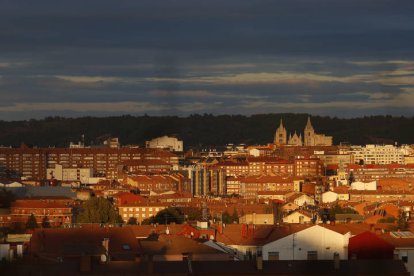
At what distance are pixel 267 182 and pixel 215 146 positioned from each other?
6567 cm

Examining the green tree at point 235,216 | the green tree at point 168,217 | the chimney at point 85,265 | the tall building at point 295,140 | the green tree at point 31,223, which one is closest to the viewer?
the chimney at point 85,265

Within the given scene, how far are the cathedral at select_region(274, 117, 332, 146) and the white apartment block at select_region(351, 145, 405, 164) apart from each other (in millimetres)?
12866

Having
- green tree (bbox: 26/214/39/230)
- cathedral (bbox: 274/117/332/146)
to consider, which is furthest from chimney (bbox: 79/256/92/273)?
cathedral (bbox: 274/117/332/146)

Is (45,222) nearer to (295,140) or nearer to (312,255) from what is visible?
(312,255)

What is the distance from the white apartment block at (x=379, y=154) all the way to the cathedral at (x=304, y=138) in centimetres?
1287

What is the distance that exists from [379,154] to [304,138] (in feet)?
67.8

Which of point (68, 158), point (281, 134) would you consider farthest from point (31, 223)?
point (281, 134)

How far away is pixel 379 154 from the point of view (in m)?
156

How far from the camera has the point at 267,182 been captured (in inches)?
4412

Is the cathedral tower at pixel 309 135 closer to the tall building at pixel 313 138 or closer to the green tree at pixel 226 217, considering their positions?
the tall building at pixel 313 138

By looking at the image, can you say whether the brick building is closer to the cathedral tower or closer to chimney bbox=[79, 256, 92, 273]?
chimney bbox=[79, 256, 92, 273]

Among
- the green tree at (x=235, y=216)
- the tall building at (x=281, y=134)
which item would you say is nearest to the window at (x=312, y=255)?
the green tree at (x=235, y=216)

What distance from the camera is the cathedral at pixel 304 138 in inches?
6786

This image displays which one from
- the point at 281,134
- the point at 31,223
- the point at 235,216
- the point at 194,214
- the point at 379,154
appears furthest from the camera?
the point at 281,134
